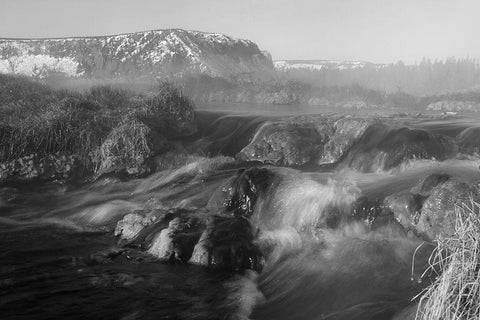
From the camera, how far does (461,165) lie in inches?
504

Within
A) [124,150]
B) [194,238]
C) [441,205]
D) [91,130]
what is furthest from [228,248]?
[91,130]

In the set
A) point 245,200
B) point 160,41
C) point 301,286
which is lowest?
point 301,286

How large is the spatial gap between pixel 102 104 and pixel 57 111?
2755mm

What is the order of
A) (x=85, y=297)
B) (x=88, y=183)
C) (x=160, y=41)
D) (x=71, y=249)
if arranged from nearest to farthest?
(x=85, y=297) < (x=71, y=249) < (x=88, y=183) < (x=160, y=41)

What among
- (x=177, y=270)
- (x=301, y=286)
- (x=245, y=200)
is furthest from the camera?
(x=245, y=200)

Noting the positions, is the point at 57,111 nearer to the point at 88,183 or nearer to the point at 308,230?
the point at 88,183

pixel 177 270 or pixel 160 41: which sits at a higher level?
pixel 160 41

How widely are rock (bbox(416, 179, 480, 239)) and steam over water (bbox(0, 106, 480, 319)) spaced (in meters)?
0.40

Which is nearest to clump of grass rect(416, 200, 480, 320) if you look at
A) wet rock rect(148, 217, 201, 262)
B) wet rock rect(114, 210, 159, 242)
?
wet rock rect(148, 217, 201, 262)

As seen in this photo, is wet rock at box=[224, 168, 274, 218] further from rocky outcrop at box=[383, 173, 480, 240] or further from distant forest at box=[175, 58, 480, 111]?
distant forest at box=[175, 58, 480, 111]

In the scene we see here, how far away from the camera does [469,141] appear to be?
14727mm

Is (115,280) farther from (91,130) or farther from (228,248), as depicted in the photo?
(91,130)

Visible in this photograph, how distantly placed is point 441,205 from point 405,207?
0.85 meters

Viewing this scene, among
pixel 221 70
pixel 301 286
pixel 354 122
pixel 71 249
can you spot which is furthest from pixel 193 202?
pixel 221 70
